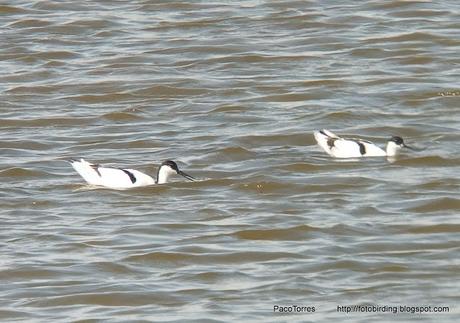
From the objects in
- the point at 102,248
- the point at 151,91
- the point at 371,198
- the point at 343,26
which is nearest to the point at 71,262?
the point at 102,248

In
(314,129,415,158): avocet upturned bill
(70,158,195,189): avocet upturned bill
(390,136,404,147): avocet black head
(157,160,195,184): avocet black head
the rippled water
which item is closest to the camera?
the rippled water

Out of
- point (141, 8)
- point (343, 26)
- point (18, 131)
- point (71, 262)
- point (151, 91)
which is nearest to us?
point (71, 262)

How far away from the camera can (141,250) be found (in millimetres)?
12188

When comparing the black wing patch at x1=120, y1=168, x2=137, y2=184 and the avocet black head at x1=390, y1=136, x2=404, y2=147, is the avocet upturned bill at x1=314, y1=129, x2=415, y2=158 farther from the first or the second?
the black wing patch at x1=120, y1=168, x2=137, y2=184

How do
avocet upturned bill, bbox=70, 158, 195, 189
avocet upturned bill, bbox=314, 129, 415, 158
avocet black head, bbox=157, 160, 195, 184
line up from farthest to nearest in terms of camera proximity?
1. avocet upturned bill, bbox=314, 129, 415, 158
2. avocet black head, bbox=157, 160, 195, 184
3. avocet upturned bill, bbox=70, 158, 195, 189

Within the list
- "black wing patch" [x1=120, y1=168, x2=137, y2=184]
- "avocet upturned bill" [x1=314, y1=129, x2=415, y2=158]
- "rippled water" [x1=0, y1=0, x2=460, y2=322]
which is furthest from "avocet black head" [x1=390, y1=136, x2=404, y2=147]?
"black wing patch" [x1=120, y1=168, x2=137, y2=184]

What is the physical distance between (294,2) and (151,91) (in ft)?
15.2

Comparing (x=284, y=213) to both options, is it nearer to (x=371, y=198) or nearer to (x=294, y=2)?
(x=371, y=198)

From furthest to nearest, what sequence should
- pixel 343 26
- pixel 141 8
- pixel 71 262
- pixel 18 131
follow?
1. pixel 141 8
2. pixel 343 26
3. pixel 18 131
4. pixel 71 262

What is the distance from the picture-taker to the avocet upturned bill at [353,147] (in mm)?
14898

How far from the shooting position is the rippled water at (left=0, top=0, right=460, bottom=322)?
36.5ft

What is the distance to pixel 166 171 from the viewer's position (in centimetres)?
1424

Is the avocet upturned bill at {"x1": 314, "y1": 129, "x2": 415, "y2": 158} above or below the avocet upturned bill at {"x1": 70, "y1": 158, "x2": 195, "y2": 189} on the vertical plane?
below

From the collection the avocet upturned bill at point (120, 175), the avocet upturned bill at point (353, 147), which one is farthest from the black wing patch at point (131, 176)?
the avocet upturned bill at point (353, 147)
